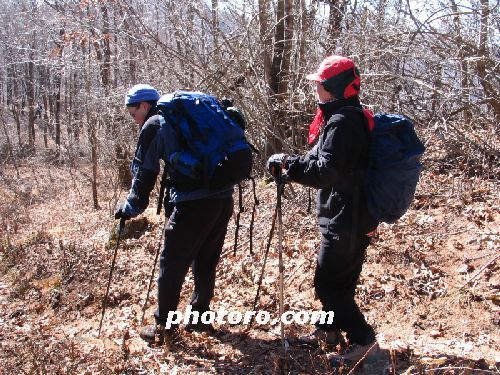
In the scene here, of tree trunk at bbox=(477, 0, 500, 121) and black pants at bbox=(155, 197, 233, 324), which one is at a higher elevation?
tree trunk at bbox=(477, 0, 500, 121)

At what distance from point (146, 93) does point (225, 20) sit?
4582mm

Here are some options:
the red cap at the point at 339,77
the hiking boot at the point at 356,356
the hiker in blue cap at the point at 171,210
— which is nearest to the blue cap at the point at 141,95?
the hiker in blue cap at the point at 171,210

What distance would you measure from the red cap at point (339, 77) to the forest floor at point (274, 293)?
1.79m

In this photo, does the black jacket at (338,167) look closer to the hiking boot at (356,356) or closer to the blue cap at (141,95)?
the hiking boot at (356,356)

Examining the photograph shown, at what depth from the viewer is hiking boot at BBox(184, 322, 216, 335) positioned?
4398 mm

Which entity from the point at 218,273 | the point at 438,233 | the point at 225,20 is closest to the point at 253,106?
the point at 225,20

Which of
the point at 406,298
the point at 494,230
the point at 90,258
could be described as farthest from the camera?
the point at 90,258

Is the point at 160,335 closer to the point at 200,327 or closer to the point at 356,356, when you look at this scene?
the point at 200,327

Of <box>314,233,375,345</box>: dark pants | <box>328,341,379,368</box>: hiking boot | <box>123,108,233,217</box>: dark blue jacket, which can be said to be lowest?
<box>328,341,379,368</box>: hiking boot

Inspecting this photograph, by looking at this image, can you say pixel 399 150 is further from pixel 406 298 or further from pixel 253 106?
pixel 253 106

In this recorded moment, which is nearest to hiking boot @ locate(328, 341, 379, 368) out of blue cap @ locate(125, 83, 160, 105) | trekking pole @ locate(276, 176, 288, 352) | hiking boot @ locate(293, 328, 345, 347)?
hiking boot @ locate(293, 328, 345, 347)

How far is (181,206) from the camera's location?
3895 mm

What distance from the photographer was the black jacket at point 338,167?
122 inches

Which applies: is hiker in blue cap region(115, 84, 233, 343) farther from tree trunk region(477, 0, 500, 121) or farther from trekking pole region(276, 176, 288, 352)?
tree trunk region(477, 0, 500, 121)
